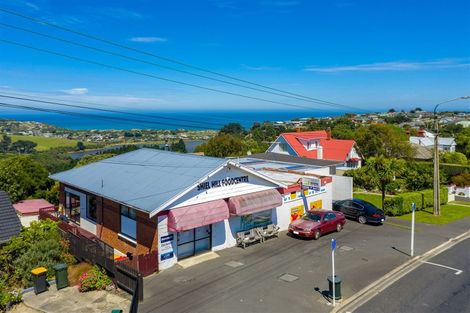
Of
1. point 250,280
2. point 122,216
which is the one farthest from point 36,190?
point 250,280

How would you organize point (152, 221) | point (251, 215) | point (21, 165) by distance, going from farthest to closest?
point (21, 165)
point (251, 215)
point (152, 221)

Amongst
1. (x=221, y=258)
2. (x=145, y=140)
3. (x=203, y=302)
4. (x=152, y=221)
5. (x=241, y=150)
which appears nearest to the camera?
(x=203, y=302)

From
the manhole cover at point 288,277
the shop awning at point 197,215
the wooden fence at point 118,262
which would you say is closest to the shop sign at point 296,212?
the shop awning at point 197,215

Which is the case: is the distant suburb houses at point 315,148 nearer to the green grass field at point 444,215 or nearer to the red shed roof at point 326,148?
the red shed roof at point 326,148

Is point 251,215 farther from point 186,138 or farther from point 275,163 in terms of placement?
point 186,138

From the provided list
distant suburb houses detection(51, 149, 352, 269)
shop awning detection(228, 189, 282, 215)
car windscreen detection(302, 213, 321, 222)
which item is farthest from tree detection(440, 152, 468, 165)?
shop awning detection(228, 189, 282, 215)

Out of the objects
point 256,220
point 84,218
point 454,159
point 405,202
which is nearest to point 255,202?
point 256,220

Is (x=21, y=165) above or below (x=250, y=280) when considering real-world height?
above
